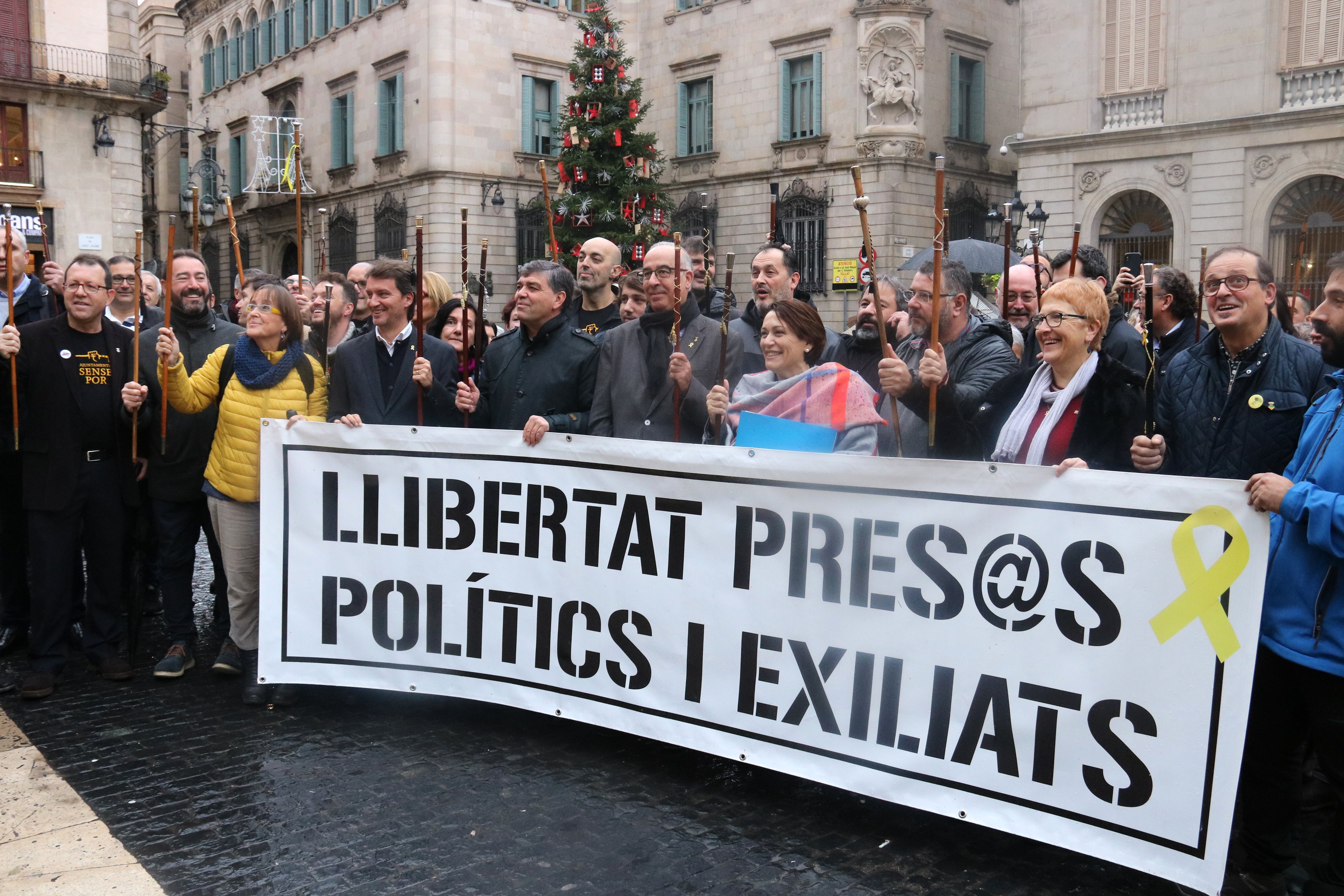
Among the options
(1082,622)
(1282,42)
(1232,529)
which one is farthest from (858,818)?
(1282,42)

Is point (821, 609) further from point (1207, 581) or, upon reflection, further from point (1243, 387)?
point (1243, 387)

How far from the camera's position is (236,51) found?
138 feet

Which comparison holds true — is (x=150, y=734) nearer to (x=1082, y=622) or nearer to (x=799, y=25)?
(x=1082, y=622)

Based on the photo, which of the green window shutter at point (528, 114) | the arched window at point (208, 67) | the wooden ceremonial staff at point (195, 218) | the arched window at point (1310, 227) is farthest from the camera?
the arched window at point (208, 67)

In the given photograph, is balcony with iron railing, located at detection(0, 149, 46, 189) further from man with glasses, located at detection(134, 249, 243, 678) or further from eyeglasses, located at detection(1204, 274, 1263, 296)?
eyeglasses, located at detection(1204, 274, 1263, 296)

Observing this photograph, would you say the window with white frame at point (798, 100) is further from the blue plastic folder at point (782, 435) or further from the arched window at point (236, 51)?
the blue plastic folder at point (782, 435)

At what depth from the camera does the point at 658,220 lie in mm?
29562

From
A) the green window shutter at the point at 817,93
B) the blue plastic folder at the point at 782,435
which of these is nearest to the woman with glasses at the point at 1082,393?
the blue plastic folder at the point at 782,435

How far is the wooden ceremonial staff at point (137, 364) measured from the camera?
5676mm

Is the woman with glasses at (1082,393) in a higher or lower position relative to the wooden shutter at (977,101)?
lower

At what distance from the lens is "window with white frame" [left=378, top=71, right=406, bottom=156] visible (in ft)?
107

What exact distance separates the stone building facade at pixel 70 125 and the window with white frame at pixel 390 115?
6.15 metres

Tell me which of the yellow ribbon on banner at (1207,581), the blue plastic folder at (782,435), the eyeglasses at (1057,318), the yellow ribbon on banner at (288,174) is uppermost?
the yellow ribbon on banner at (288,174)

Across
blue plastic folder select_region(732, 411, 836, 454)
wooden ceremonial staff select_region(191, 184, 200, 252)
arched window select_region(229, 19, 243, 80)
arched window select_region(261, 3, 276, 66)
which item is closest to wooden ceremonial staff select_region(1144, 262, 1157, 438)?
blue plastic folder select_region(732, 411, 836, 454)
